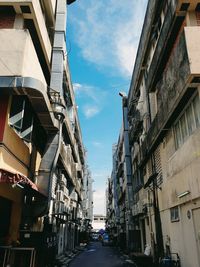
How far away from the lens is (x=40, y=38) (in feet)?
40.9

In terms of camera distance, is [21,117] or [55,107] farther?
[55,107]

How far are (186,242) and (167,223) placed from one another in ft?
8.76

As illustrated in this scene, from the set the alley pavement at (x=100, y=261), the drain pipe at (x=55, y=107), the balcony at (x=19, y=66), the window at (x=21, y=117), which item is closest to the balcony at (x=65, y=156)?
the drain pipe at (x=55, y=107)

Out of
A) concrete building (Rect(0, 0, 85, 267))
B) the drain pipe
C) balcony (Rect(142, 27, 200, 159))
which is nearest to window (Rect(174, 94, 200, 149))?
balcony (Rect(142, 27, 200, 159))

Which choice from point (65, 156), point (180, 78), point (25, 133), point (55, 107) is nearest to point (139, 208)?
point (65, 156)

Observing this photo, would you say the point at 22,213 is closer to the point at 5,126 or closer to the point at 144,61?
the point at 5,126

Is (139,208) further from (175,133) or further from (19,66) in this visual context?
(19,66)

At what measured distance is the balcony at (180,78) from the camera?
849cm

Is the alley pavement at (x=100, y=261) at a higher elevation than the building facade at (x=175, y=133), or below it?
below

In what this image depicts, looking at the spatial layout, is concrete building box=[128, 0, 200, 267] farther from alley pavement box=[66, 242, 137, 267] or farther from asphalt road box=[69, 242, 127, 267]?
asphalt road box=[69, 242, 127, 267]

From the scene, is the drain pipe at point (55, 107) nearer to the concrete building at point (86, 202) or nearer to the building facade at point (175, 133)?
the building facade at point (175, 133)

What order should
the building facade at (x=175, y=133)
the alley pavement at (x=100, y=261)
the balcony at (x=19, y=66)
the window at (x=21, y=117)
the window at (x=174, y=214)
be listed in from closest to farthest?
the building facade at (x=175, y=133) → the balcony at (x=19, y=66) → the window at (x=21, y=117) → the window at (x=174, y=214) → the alley pavement at (x=100, y=261)

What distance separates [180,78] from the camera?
Result: 9.30 metres

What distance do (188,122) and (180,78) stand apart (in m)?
1.78
